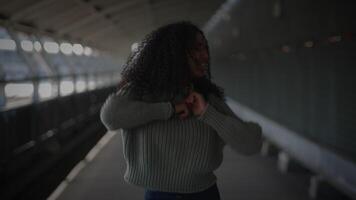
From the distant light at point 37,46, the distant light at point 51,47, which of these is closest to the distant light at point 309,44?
the distant light at point 37,46

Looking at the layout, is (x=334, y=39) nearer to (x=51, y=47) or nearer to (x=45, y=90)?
(x=45, y=90)

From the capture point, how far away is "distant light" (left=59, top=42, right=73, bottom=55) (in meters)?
16.5

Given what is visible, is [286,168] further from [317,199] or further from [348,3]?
[348,3]

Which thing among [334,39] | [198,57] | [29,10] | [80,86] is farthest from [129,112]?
[80,86]

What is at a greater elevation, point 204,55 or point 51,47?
point 51,47

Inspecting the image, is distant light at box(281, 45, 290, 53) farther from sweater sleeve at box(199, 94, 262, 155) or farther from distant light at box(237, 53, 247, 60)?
sweater sleeve at box(199, 94, 262, 155)

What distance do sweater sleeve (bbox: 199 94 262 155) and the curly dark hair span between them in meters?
0.15

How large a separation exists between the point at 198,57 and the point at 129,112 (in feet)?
1.09

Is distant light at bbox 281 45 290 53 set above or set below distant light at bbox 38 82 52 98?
above

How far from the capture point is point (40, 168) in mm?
7754

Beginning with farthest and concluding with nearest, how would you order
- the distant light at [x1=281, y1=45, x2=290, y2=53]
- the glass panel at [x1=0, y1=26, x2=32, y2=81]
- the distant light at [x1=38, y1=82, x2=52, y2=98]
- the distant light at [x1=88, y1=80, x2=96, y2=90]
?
the distant light at [x1=88, y1=80, x2=96, y2=90]
the glass panel at [x1=0, y1=26, x2=32, y2=81]
the distant light at [x1=38, y1=82, x2=52, y2=98]
the distant light at [x1=281, y1=45, x2=290, y2=53]

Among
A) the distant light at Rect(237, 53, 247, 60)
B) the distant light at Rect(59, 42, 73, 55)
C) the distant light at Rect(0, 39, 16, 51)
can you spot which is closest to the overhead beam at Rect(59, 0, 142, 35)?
the distant light at Rect(59, 42, 73, 55)

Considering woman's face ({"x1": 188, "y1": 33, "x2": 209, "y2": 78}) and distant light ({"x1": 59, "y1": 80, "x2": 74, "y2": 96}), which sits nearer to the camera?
woman's face ({"x1": 188, "y1": 33, "x2": 209, "y2": 78})

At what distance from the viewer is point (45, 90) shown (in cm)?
895
